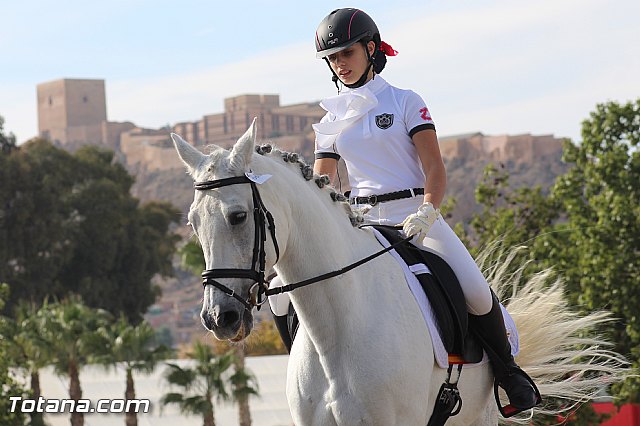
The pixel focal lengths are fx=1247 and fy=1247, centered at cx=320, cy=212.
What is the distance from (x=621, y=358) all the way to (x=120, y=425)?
3032 centimetres

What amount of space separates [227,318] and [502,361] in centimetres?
238

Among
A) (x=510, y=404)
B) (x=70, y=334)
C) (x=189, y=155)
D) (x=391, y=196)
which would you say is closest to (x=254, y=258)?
(x=189, y=155)

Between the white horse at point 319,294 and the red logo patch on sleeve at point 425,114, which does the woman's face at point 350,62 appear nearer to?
the red logo patch on sleeve at point 425,114

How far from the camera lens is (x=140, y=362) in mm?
31797

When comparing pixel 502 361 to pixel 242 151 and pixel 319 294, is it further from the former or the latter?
pixel 242 151

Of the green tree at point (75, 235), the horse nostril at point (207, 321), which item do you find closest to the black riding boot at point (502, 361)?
the horse nostril at point (207, 321)

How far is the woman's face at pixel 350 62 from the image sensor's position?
22.3ft

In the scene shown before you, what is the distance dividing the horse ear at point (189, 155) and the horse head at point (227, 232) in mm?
22

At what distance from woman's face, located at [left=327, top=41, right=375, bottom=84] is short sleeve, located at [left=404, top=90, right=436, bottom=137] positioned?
0.31m

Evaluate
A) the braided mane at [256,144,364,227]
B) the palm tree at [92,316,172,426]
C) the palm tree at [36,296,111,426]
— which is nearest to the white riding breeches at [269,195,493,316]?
the braided mane at [256,144,364,227]

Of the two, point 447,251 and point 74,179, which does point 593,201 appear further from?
point 74,179

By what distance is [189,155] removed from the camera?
563 centimetres

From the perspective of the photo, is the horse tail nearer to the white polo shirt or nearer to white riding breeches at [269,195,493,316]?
white riding breeches at [269,195,493,316]

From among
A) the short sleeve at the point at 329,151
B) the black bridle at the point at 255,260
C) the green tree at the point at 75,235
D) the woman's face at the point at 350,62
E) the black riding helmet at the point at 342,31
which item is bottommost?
the green tree at the point at 75,235
